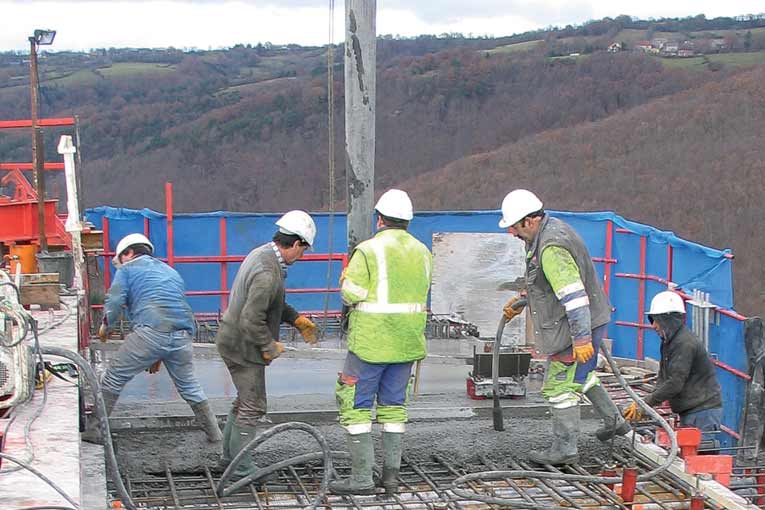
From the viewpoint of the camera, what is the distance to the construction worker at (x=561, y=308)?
565cm

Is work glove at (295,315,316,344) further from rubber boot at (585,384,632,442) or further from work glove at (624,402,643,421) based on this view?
work glove at (624,402,643,421)

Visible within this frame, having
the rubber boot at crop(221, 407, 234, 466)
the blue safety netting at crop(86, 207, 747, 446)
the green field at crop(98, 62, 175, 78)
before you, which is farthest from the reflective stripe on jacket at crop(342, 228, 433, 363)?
the green field at crop(98, 62, 175, 78)

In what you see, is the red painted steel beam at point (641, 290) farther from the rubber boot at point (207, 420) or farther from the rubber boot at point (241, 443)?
the rubber boot at point (241, 443)

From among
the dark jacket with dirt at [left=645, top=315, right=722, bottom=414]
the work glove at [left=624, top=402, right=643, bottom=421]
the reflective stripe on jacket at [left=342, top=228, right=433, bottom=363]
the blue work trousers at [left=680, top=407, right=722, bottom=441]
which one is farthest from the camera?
the blue work trousers at [left=680, top=407, right=722, bottom=441]

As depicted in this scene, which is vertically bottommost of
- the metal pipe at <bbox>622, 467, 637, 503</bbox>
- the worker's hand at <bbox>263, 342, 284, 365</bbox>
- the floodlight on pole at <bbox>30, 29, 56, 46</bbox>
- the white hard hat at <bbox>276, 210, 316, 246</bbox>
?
the metal pipe at <bbox>622, 467, 637, 503</bbox>

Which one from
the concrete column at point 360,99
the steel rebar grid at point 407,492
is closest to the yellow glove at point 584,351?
the steel rebar grid at point 407,492

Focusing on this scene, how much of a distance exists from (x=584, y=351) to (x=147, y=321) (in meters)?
2.69

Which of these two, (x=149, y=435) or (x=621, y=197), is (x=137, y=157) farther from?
(x=149, y=435)

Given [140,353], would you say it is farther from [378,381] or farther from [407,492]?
[407,492]

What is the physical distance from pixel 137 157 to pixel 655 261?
45475mm

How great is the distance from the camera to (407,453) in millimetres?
6668

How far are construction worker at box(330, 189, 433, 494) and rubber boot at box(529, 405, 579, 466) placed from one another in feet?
3.39

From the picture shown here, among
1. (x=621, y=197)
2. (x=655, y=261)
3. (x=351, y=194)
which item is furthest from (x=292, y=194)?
(x=351, y=194)

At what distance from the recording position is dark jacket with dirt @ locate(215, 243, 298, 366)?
566cm
